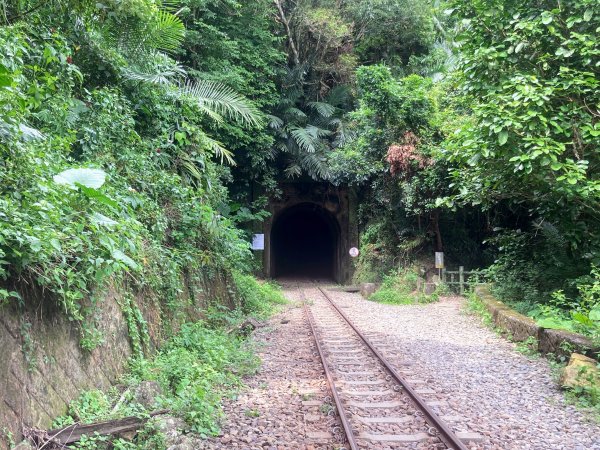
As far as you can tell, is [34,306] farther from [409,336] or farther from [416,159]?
[416,159]

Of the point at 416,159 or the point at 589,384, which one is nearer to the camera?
the point at 589,384

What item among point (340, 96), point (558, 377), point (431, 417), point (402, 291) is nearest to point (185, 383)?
point (431, 417)

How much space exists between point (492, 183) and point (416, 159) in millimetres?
7238

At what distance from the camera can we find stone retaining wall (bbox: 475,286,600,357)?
675 cm

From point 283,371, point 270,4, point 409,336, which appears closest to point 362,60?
point 270,4

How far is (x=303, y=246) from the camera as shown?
37.1 m

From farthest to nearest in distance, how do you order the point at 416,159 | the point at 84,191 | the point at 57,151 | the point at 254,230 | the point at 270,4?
the point at 254,230 → the point at 270,4 → the point at 416,159 → the point at 57,151 → the point at 84,191

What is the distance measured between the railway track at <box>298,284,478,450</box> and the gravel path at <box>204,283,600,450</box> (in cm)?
20

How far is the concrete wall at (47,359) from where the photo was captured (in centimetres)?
342

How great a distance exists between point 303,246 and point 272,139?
60.9 ft

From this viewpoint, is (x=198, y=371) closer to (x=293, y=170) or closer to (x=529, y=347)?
(x=529, y=347)

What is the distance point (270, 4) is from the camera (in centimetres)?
1898

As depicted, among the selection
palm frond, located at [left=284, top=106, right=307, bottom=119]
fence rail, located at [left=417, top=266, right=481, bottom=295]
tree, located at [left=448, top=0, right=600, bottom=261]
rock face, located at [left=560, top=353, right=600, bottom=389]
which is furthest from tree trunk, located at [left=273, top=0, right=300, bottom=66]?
rock face, located at [left=560, top=353, right=600, bottom=389]

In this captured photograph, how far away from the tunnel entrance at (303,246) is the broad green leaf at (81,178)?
83.2 ft
